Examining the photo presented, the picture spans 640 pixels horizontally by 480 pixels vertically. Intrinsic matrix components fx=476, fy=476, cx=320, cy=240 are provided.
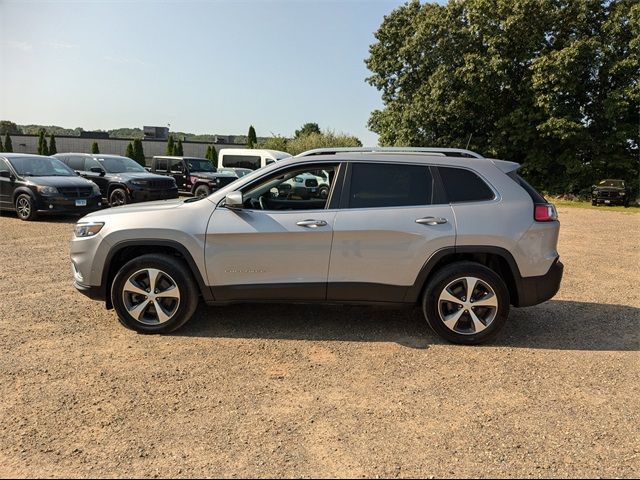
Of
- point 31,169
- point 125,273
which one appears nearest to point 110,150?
point 31,169

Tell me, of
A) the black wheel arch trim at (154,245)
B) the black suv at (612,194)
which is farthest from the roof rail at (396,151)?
the black suv at (612,194)

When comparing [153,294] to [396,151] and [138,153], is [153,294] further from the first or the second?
[138,153]

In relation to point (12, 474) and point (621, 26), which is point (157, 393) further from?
point (621, 26)

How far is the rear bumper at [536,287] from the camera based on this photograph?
14.2ft

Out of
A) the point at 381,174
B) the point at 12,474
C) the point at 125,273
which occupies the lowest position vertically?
the point at 12,474

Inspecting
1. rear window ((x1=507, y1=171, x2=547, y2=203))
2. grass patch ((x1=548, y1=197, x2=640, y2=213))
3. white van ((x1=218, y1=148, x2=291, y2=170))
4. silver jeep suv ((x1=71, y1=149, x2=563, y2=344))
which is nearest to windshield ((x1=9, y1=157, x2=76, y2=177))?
silver jeep suv ((x1=71, y1=149, x2=563, y2=344))

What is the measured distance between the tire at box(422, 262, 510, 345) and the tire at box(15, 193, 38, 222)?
1097cm

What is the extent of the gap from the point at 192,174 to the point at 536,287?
16.6 m

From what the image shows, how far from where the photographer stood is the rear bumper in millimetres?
4324

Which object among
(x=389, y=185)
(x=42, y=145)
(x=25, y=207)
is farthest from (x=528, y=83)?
(x=42, y=145)

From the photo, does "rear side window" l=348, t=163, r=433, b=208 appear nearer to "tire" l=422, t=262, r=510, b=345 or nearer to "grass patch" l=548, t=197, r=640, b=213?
"tire" l=422, t=262, r=510, b=345

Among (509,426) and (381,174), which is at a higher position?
(381,174)

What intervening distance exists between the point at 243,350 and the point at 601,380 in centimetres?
291

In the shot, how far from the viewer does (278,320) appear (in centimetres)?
491
